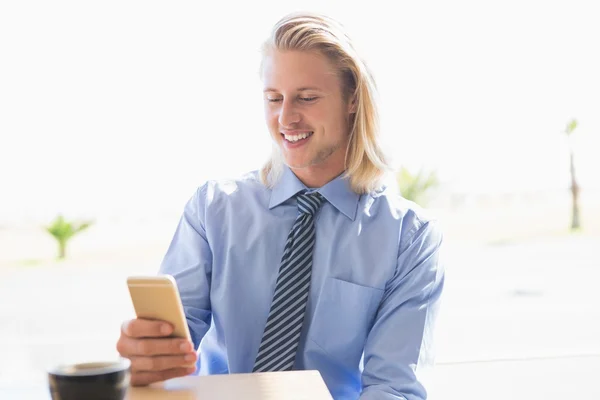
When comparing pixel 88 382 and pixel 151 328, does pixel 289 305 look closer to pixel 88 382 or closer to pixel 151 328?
pixel 151 328

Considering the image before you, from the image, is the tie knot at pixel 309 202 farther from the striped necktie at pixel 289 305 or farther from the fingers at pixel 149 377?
the fingers at pixel 149 377

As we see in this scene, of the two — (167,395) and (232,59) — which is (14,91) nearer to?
(232,59)

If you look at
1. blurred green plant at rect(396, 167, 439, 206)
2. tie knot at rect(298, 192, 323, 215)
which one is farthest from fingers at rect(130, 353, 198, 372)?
blurred green plant at rect(396, 167, 439, 206)

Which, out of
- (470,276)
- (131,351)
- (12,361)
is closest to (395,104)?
(470,276)

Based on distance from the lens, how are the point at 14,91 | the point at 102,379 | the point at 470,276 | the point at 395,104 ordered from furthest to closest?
1. the point at 470,276
2. the point at 395,104
3. the point at 14,91
4. the point at 102,379

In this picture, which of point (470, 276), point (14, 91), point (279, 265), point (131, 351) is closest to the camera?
point (131, 351)

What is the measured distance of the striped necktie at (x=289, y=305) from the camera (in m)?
1.72

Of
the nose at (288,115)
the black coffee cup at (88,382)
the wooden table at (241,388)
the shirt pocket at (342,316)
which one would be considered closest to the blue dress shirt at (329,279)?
the shirt pocket at (342,316)

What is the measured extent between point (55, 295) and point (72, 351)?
0.30 meters

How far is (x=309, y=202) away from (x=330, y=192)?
58mm

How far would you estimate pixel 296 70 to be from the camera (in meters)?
1.84

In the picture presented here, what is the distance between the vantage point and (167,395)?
119 cm

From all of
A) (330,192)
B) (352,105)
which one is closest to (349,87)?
(352,105)

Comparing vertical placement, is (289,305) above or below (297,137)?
below
